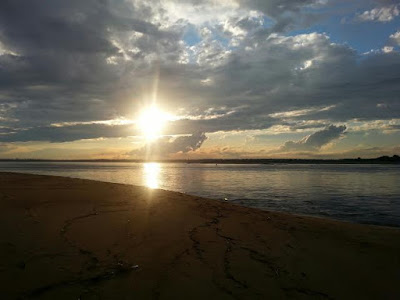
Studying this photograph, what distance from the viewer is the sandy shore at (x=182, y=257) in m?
5.35

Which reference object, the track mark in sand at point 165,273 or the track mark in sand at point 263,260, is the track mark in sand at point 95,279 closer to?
the track mark in sand at point 165,273

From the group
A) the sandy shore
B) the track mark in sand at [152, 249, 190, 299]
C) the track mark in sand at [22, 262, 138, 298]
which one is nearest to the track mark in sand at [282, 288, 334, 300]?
→ the sandy shore

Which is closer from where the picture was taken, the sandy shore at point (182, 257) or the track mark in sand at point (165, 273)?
the track mark in sand at point (165, 273)

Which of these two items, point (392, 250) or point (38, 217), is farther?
point (38, 217)

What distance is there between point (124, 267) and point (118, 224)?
141 inches

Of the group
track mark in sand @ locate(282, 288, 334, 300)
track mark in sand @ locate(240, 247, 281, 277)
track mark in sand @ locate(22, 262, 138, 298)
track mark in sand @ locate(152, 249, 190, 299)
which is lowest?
track mark in sand @ locate(282, 288, 334, 300)

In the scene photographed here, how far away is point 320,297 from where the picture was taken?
18.1 feet

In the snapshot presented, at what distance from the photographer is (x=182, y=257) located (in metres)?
6.90

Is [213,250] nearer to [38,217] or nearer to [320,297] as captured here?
[320,297]

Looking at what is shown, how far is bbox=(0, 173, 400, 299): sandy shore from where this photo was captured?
5348mm

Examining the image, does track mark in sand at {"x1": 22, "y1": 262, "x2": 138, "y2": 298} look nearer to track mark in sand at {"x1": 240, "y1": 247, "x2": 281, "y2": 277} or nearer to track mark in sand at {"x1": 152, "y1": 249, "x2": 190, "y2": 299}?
track mark in sand at {"x1": 152, "y1": 249, "x2": 190, "y2": 299}

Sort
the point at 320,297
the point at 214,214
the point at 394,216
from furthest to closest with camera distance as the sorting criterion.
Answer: the point at 394,216 < the point at 214,214 < the point at 320,297

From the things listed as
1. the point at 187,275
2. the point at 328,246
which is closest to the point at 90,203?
the point at 187,275

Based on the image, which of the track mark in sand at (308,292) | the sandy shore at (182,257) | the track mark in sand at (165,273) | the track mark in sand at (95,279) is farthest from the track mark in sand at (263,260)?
the track mark in sand at (95,279)
